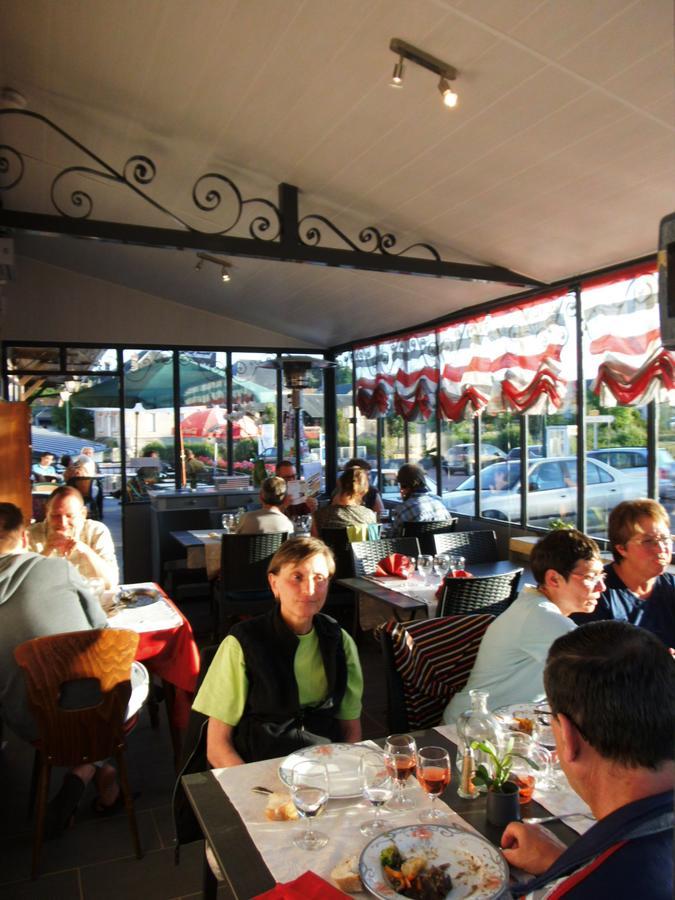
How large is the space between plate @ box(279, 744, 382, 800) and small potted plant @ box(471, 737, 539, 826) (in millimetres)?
298

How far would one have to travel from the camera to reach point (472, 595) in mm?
3953

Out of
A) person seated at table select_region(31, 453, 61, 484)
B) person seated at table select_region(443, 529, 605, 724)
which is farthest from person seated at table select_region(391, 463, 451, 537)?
person seated at table select_region(31, 453, 61, 484)

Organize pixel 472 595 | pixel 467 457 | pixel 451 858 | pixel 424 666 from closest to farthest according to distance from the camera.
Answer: pixel 451 858
pixel 424 666
pixel 472 595
pixel 467 457

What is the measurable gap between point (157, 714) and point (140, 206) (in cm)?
450

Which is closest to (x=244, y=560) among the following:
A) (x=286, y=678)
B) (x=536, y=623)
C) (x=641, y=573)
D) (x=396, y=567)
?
(x=396, y=567)

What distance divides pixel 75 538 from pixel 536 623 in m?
2.79

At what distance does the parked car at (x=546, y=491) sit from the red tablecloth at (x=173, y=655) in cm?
353

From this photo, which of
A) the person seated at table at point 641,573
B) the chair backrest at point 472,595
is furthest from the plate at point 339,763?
the chair backrest at point 472,595

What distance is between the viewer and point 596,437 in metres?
5.72

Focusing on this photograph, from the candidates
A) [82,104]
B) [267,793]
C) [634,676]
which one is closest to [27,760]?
[267,793]

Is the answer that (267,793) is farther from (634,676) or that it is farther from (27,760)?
(27,760)

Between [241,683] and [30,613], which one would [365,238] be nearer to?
[30,613]

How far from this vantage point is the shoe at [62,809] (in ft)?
10.2

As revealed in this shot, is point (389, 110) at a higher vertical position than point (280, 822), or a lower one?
higher
